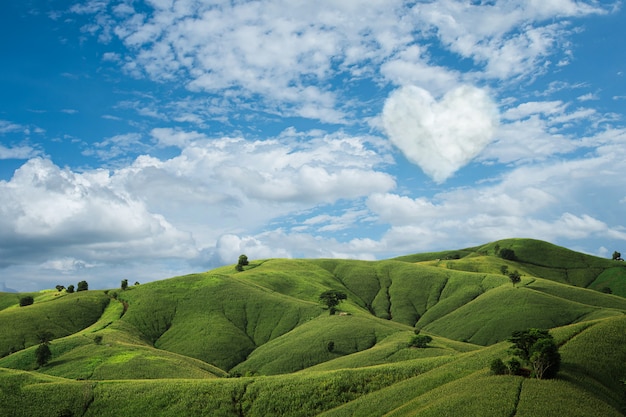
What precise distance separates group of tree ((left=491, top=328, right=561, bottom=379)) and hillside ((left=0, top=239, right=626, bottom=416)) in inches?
76.6

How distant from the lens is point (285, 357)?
13738cm

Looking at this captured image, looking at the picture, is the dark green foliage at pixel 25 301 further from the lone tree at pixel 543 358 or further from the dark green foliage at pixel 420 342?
the lone tree at pixel 543 358

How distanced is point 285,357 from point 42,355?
62587 millimetres

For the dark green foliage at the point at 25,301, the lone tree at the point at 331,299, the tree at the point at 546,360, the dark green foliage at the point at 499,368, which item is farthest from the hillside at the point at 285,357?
the dark green foliage at the point at 25,301

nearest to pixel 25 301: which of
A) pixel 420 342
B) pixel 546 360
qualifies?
pixel 420 342

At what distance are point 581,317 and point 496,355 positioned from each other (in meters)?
105

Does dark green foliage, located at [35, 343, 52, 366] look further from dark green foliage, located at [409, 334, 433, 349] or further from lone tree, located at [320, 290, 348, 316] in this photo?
lone tree, located at [320, 290, 348, 316]

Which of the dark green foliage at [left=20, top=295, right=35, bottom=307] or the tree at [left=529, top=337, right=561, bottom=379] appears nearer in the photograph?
the tree at [left=529, top=337, right=561, bottom=379]

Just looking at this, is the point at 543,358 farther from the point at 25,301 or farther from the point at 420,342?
the point at 25,301

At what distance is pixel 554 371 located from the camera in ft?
194

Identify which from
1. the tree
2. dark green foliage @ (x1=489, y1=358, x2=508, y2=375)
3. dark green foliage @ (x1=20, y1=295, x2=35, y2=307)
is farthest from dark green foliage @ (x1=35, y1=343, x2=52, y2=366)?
the tree

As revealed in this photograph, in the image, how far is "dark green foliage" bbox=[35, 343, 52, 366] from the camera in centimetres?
11775

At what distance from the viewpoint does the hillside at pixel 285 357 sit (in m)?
61.3

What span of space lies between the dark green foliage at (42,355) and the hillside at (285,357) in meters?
1.83
